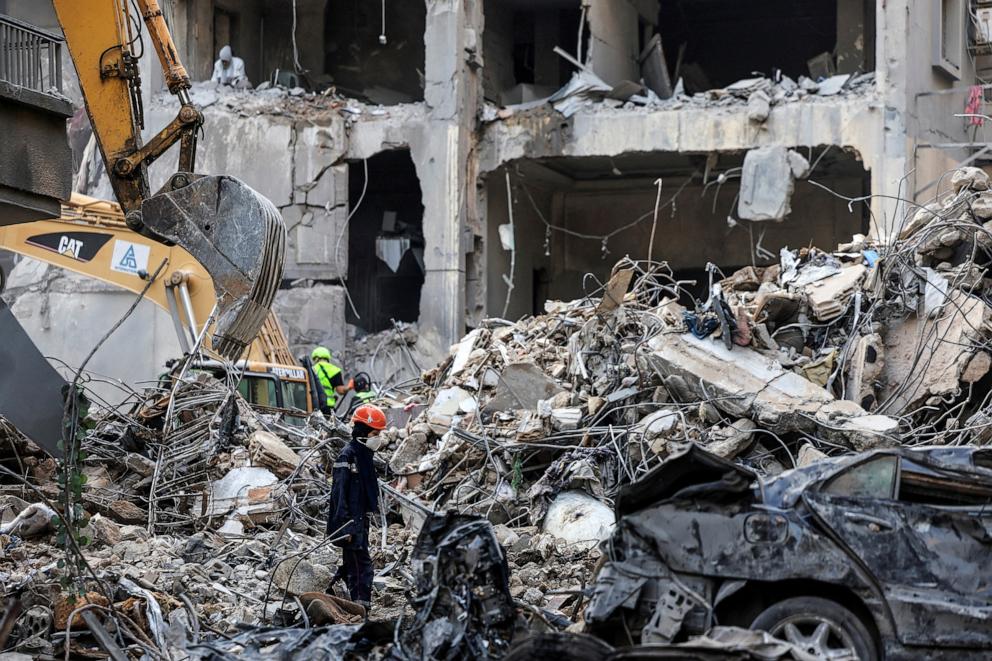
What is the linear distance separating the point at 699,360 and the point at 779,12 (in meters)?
16.2

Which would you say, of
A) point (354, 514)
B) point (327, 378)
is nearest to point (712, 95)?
point (327, 378)

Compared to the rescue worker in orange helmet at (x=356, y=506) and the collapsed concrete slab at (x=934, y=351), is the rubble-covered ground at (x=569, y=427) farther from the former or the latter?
the rescue worker in orange helmet at (x=356, y=506)

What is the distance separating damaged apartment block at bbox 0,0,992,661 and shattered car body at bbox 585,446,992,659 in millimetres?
18

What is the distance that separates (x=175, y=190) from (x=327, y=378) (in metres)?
8.50

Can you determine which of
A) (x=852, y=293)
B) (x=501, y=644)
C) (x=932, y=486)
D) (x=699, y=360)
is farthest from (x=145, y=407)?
(x=932, y=486)

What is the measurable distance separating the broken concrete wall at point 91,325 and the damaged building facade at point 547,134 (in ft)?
12.5

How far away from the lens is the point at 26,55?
404 inches

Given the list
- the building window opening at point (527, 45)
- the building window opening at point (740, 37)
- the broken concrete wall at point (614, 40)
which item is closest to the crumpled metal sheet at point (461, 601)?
the broken concrete wall at point (614, 40)

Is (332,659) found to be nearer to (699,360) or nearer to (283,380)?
(699,360)

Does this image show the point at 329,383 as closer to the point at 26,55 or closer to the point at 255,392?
the point at 255,392

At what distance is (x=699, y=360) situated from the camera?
13.7 m

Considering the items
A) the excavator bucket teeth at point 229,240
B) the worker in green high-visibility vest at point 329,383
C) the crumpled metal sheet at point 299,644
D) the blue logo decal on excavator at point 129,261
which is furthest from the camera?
the worker in green high-visibility vest at point 329,383

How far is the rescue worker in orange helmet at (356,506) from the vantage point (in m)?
10.2

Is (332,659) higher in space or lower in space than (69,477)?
lower
